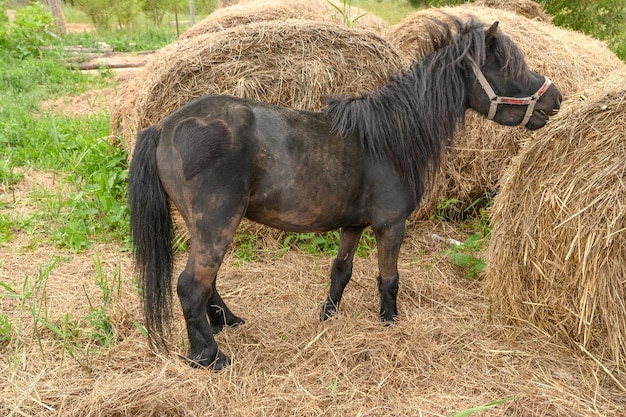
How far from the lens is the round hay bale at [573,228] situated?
2.74 meters

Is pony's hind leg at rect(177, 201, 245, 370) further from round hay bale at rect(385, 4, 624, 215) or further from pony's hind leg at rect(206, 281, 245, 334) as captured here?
round hay bale at rect(385, 4, 624, 215)

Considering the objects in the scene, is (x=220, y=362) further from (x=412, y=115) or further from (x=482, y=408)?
(x=412, y=115)

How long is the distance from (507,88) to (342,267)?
148cm

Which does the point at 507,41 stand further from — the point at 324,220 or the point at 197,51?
the point at 197,51

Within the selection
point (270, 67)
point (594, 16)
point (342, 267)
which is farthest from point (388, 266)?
point (594, 16)

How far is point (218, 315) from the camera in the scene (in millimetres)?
3250

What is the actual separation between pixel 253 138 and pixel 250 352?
1.25 m

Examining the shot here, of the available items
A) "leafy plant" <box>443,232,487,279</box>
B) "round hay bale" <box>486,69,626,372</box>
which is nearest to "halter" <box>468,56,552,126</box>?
"round hay bale" <box>486,69,626,372</box>

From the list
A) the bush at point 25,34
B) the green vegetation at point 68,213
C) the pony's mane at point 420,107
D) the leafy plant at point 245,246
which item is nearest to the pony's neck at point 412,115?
the pony's mane at point 420,107

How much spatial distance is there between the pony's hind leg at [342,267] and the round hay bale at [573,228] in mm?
915

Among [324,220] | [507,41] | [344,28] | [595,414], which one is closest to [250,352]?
[324,220]

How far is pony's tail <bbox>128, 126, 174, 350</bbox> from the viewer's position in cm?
270

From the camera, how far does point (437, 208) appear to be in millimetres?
4867

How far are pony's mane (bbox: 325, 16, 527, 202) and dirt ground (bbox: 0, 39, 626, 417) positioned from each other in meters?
0.94
